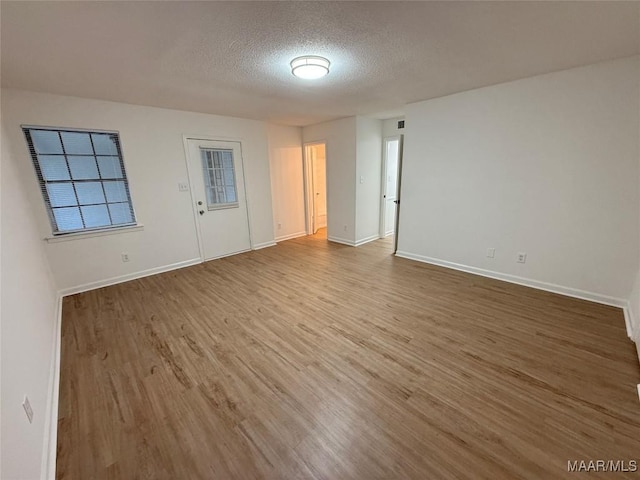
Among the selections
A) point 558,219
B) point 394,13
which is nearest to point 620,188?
point 558,219

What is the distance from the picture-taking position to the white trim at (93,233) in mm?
3145

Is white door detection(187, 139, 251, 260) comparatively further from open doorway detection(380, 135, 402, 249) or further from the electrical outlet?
the electrical outlet

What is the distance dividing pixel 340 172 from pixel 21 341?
178 inches

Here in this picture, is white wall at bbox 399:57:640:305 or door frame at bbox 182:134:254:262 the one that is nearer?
white wall at bbox 399:57:640:305

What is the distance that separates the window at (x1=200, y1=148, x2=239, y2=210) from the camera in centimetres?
431

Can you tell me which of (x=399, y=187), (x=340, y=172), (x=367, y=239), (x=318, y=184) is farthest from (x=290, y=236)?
(x=399, y=187)

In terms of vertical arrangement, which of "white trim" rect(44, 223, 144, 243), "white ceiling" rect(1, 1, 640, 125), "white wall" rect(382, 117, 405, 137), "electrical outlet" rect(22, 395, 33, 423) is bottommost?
"electrical outlet" rect(22, 395, 33, 423)

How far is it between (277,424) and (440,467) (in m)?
0.90

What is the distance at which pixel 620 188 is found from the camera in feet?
8.15

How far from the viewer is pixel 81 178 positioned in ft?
10.7

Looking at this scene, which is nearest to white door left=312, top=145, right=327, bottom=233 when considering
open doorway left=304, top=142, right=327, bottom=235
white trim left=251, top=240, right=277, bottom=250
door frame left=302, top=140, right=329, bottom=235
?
open doorway left=304, top=142, right=327, bottom=235

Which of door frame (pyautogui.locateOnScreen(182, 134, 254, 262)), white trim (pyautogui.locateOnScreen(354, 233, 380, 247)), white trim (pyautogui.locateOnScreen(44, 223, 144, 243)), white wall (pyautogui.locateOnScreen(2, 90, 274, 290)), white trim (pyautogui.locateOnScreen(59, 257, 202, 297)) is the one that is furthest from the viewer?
white trim (pyautogui.locateOnScreen(354, 233, 380, 247))

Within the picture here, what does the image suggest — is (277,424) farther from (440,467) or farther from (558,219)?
(558,219)

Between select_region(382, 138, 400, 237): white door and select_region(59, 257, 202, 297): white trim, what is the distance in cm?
381
